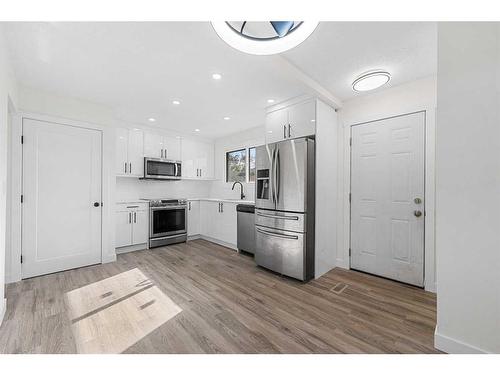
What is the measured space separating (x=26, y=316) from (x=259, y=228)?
2494 mm

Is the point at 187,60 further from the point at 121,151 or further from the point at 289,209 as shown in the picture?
the point at 121,151

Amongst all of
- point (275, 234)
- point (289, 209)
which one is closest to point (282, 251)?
point (275, 234)

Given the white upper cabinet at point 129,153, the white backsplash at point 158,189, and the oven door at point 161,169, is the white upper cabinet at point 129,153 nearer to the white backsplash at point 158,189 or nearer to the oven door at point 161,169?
the oven door at point 161,169

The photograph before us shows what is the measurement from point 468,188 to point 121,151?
180 inches

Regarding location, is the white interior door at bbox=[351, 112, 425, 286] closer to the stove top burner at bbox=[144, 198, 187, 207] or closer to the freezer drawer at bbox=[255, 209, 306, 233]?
the freezer drawer at bbox=[255, 209, 306, 233]

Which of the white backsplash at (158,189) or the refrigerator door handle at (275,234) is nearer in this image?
the refrigerator door handle at (275,234)

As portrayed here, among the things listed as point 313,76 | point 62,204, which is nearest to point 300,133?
point 313,76

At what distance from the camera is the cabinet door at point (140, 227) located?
12.8ft

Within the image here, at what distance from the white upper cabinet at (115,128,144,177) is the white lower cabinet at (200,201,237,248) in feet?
4.91

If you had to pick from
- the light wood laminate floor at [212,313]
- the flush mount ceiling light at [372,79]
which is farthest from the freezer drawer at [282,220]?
the flush mount ceiling light at [372,79]

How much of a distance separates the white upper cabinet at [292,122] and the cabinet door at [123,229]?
2.80 metres

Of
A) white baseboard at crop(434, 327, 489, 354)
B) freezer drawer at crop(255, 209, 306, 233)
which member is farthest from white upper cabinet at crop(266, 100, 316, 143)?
white baseboard at crop(434, 327, 489, 354)

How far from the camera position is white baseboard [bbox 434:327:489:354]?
141cm
